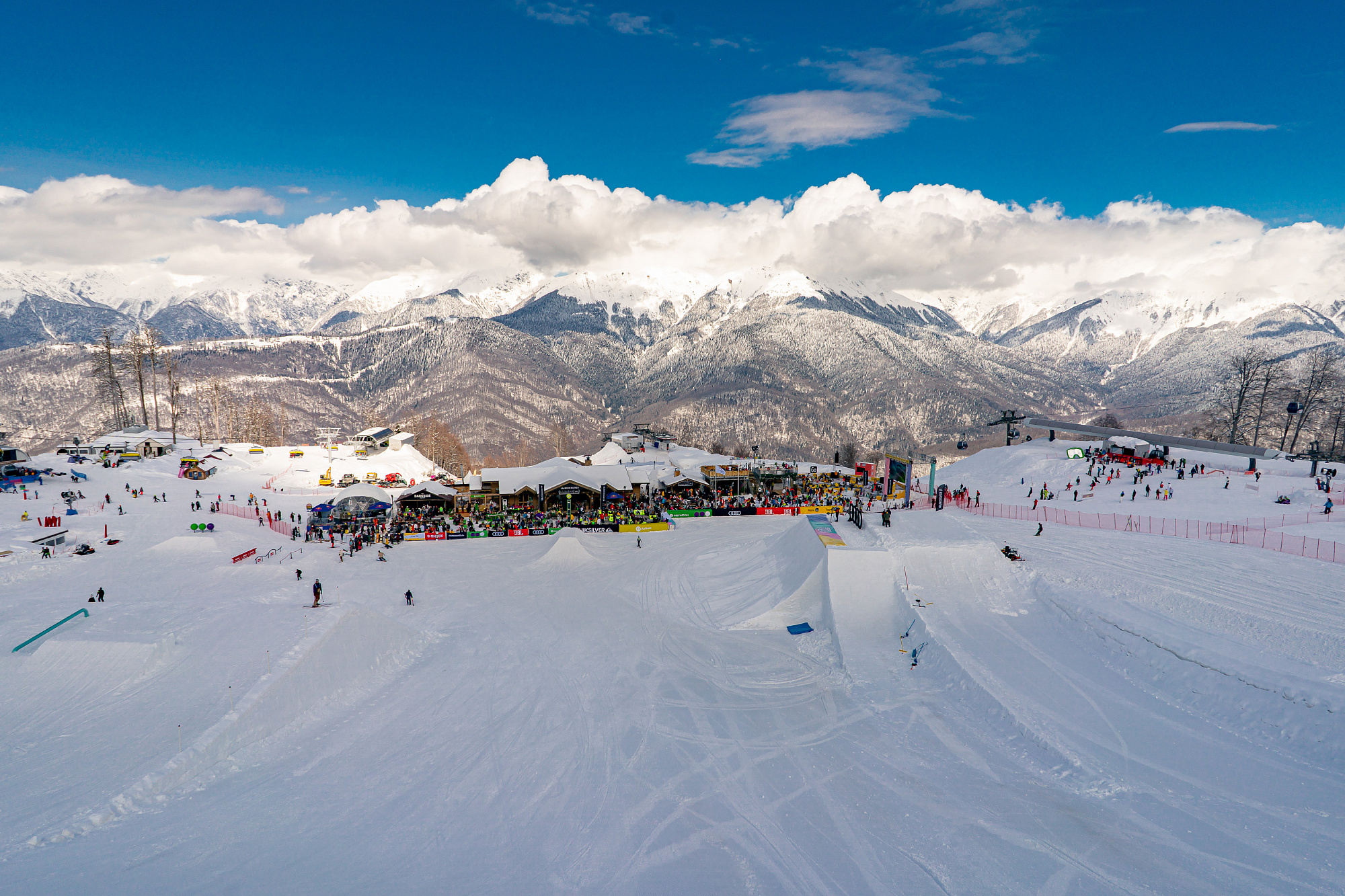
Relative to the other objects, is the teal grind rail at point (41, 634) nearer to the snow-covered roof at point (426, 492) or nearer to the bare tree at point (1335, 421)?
the snow-covered roof at point (426, 492)

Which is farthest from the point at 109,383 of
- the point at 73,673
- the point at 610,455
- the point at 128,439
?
the point at 73,673

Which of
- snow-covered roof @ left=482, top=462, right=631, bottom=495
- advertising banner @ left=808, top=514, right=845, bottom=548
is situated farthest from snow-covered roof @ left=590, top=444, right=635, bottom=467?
advertising banner @ left=808, top=514, right=845, bottom=548

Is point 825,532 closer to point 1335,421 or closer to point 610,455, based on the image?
point 610,455

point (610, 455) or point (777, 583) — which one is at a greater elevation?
point (610, 455)

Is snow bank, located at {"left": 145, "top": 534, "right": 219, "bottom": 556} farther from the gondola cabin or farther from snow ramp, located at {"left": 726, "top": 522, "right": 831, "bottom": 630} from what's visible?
the gondola cabin

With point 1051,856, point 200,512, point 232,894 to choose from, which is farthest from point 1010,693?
point 200,512

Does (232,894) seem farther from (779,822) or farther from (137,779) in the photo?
(779,822)
